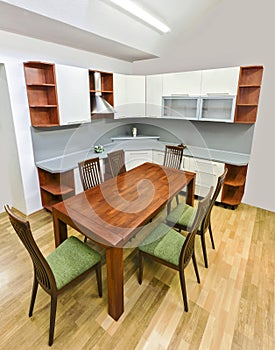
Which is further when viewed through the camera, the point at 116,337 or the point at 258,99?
the point at 258,99

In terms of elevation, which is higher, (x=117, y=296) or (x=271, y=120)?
(x=271, y=120)

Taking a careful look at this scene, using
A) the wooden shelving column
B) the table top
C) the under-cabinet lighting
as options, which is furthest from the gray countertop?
the under-cabinet lighting

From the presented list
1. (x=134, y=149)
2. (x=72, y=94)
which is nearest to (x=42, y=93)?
(x=72, y=94)

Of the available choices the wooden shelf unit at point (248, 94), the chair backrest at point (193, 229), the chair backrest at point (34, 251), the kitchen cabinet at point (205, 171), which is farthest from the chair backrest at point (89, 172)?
the wooden shelf unit at point (248, 94)

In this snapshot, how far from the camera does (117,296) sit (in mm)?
1707

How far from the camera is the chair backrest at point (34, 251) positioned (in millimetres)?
1283

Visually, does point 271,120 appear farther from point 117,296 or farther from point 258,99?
point 117,296

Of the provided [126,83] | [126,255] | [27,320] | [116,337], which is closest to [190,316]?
[116,337]

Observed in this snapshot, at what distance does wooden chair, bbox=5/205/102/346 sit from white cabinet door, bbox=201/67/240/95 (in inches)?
117

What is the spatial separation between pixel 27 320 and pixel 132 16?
3.48 metres

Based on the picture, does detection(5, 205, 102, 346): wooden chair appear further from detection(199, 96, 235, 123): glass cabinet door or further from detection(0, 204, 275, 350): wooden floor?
detection(199, 96, 235, 123): glass cabinet door

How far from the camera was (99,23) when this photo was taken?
2.58 m

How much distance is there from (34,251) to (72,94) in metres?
2.54

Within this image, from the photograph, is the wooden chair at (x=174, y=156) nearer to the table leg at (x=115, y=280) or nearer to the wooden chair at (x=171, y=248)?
the wooden chair at (x=171, y=248)
